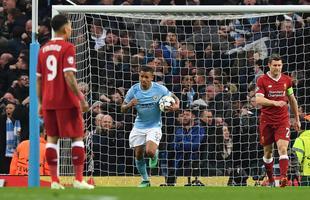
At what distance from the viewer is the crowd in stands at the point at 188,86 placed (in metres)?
16.8

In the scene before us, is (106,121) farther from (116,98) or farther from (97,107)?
(116,98)

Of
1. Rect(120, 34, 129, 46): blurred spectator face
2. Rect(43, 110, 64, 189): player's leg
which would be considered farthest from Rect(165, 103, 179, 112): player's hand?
Rect(43, 110, 64, 189): player's leg

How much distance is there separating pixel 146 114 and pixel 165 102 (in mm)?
529

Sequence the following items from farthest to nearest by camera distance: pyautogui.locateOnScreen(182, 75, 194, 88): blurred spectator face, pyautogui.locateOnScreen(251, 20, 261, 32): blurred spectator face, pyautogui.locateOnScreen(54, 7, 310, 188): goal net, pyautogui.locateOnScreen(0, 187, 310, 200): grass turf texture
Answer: pyautogui.locateOnScreen(251, 20, 261, 32): blurred spectator face, pyautogui.locateOnScreen(182, 75, 194, 88): blurred spectator face, pyautogui.locateOnScreen(54, 7, 310, 188): goal net, pyautogui.locateOnScreen(0, 187, 310, 200): grass turf texture

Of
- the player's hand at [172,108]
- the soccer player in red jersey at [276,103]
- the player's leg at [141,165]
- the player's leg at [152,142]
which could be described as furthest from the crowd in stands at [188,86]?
the soccer player in red jersey at [276,103]

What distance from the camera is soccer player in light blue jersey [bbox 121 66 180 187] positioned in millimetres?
15500

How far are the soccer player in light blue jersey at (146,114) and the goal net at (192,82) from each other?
90 centimetres

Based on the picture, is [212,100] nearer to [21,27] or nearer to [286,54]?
[286,54]

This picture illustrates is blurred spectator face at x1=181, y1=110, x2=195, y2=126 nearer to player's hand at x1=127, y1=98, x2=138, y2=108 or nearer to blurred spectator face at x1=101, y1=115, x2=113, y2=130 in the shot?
blurred spectator face at x1=101, y1=115, x2=113, y2=130

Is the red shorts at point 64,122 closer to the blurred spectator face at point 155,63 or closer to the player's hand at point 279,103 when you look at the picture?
the player's hand at point 279,103

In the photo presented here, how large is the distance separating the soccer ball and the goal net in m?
1.51

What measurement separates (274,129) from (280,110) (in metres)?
0.30

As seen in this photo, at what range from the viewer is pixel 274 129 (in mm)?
14664

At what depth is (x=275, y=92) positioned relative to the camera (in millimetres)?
14547
